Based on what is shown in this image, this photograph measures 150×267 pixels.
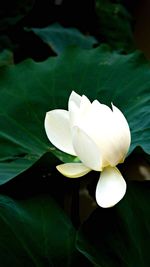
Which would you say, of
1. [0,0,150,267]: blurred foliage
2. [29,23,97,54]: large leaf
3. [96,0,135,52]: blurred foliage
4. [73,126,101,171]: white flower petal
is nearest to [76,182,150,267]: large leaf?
[0,0,150,267]: blurred foliage

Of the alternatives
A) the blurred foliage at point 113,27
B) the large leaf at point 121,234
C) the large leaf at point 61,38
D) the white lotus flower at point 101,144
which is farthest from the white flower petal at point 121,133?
the blurred foliage at point 113,27

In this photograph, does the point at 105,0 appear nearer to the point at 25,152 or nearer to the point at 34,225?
the point at 25,152

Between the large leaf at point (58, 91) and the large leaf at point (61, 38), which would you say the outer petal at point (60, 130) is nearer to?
the large leaf at point (58, 91)

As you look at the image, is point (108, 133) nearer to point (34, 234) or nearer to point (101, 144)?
point (101, 144)

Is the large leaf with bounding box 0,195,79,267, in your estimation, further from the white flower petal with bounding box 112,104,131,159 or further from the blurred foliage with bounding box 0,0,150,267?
the white flower petal with bounding box 112,104,131,159

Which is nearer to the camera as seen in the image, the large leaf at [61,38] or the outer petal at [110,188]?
the outer petal at [110,188]
